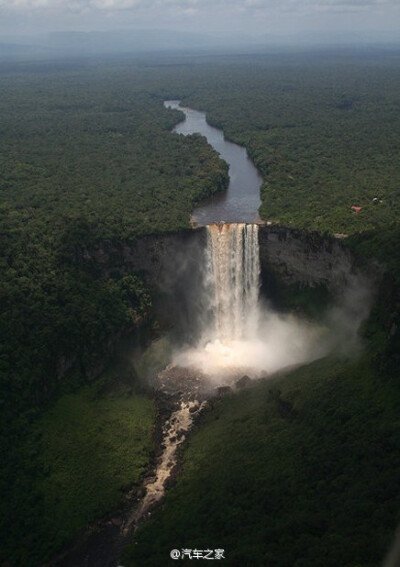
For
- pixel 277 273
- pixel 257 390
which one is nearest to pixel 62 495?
pixel 257 390

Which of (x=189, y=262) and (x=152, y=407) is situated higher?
(x=189, y=262)

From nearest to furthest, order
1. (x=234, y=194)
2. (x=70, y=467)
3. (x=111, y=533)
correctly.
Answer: (x=111, y=533), (x=70, y=467), (x=234, y=194)

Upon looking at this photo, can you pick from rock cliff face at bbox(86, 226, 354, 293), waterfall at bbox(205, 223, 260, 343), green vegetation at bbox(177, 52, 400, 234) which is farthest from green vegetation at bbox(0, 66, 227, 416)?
green vegetation at bbox(177, 52, 400, 234)

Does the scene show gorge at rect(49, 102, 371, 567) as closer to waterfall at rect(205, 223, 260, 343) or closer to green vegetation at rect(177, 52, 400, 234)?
waterfall at rect(205, 223, 260, 343)

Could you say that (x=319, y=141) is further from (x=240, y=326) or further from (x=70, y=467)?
(x=70, y=467)

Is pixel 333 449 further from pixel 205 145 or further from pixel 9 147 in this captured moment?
pixel 9 147

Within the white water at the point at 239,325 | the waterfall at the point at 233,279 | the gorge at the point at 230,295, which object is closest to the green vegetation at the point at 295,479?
the gorge at the point at 230,295

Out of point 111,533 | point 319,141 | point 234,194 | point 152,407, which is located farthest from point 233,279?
point 319,141
